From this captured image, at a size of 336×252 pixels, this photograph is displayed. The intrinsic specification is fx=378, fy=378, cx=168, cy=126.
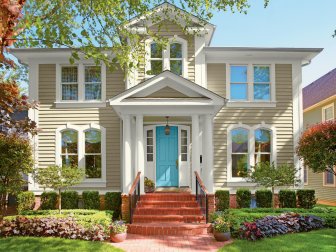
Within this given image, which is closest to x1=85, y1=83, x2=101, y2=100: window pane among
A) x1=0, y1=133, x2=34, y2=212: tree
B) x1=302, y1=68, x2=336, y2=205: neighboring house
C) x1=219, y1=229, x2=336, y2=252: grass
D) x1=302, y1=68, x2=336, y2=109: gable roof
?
x1=0, y1=133, x2=34, y2=212: tree

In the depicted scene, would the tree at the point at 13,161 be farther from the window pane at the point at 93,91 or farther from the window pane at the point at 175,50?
the window pane at the point at 175,50

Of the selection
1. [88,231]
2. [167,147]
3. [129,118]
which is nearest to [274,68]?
[167,147]

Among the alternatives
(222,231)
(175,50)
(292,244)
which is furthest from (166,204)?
(175,50)

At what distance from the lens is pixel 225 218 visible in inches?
446

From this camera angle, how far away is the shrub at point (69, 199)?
1474cm

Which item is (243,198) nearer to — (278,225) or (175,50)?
(278,225)

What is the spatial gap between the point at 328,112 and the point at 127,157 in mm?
13916

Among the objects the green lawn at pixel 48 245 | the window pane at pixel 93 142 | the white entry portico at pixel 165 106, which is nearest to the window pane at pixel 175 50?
the white entry portico at pixel 165 106

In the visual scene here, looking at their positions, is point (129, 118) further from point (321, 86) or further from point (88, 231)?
point (321, 86)

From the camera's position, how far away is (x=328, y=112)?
21922 mm

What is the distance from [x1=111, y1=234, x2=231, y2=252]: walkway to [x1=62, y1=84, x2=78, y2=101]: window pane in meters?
7.25

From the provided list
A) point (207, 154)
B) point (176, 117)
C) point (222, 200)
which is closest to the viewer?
point (207, 154)

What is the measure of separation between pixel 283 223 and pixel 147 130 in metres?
6.78

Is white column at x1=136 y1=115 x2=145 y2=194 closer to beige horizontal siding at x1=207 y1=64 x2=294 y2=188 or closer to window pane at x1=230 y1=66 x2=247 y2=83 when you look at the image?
beige horizontal siding at x1=207 y1=64 x2=294 y2=188
